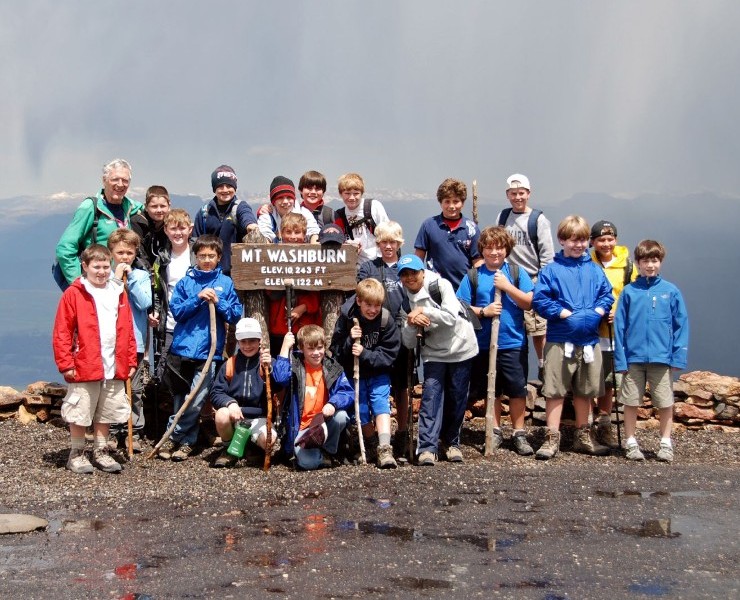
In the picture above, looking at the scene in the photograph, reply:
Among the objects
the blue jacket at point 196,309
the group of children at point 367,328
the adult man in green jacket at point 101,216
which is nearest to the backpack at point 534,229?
the group of children at point 367,328

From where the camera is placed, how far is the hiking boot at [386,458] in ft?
32.1

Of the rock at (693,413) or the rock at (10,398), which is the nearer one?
the rock at (10,398)

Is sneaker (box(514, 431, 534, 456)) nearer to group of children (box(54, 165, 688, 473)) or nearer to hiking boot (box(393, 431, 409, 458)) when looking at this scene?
group of children (box(54, 165, 688, 473))

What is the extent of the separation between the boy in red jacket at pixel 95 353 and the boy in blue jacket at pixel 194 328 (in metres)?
0.64

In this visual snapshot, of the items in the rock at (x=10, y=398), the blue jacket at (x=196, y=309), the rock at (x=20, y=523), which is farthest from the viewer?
the rock at (x=10, y=398)

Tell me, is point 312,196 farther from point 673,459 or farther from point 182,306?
point 673,459

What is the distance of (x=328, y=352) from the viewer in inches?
405

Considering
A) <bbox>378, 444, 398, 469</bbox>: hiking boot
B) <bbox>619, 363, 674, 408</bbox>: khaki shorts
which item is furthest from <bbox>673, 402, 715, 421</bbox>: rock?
<bbox>378, 444, 398, 469</bbox>: hiking boot

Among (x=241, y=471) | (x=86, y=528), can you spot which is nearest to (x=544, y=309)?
(x=241, y=471)

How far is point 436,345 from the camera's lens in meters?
10.2

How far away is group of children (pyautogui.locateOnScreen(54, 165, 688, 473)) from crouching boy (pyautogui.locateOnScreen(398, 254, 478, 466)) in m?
0.02

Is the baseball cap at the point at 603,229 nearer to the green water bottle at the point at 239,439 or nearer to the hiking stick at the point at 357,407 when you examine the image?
the hiking stick at the point at 357,407

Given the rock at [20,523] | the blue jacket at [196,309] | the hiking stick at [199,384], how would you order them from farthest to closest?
the blue jacket at [196,309], the hiking stick at [199,384], the rock at [20,523]

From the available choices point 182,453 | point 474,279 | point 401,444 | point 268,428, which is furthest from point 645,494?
point 182,453
